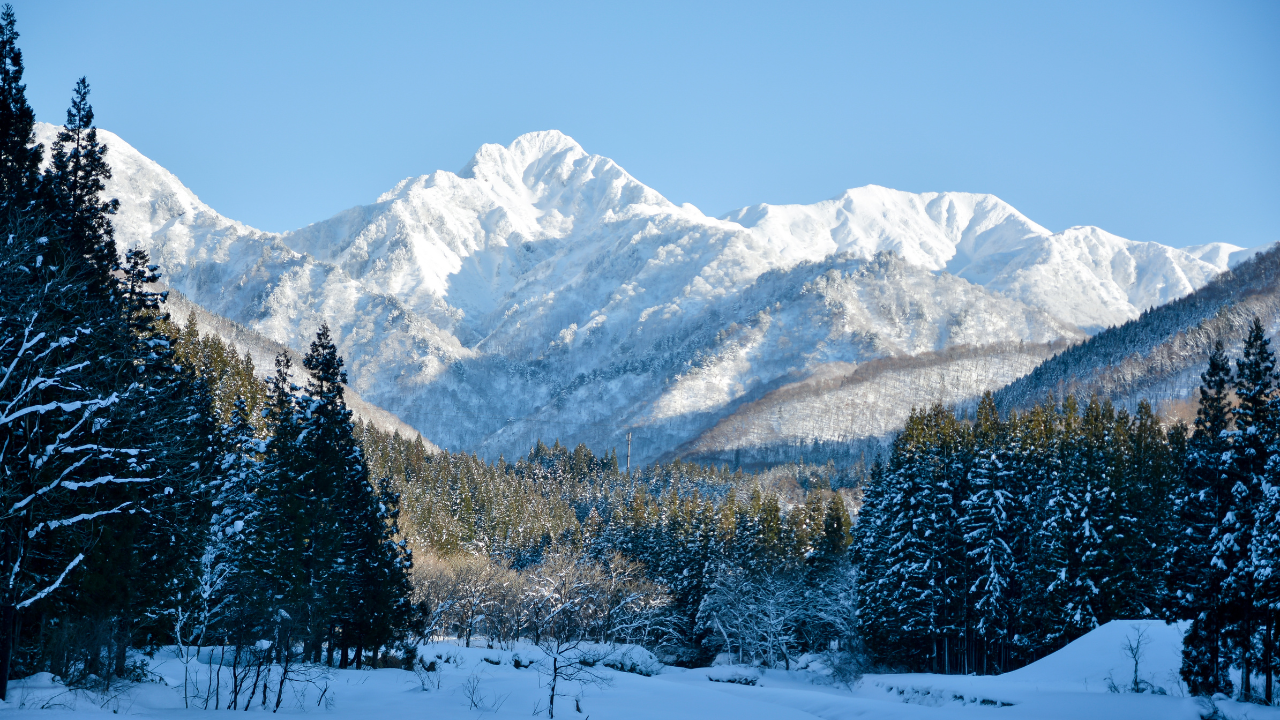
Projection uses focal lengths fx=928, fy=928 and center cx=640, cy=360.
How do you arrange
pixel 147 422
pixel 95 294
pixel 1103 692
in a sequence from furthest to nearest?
pixel 1103 692 → pixel 95 294 → pixel 147 422

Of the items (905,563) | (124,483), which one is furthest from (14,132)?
(905,563)

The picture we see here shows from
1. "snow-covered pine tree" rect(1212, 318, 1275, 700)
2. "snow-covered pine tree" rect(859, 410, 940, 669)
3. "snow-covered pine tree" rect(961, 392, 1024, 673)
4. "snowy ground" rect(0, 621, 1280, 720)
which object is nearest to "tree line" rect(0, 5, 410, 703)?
"snowy ground" rect(0, 621, 1280, 720)

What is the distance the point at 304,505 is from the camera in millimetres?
36250

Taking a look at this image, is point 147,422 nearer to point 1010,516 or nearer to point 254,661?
point 254,661

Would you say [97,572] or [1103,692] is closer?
[97,572]

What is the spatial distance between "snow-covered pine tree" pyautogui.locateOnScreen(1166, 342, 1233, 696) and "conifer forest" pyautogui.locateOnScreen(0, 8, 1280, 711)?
0.13 metres

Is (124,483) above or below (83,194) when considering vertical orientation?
below

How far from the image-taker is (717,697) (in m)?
41.5

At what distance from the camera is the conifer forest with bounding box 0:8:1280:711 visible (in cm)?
1992

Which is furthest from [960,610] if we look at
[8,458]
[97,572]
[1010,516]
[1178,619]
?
[8,458]

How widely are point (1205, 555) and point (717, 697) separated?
20366mm

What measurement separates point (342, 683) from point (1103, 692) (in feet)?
85.0

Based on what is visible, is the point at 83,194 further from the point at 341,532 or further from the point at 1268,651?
the point at 1268,651

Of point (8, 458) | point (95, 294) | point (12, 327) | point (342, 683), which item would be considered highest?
point (95, 294)
